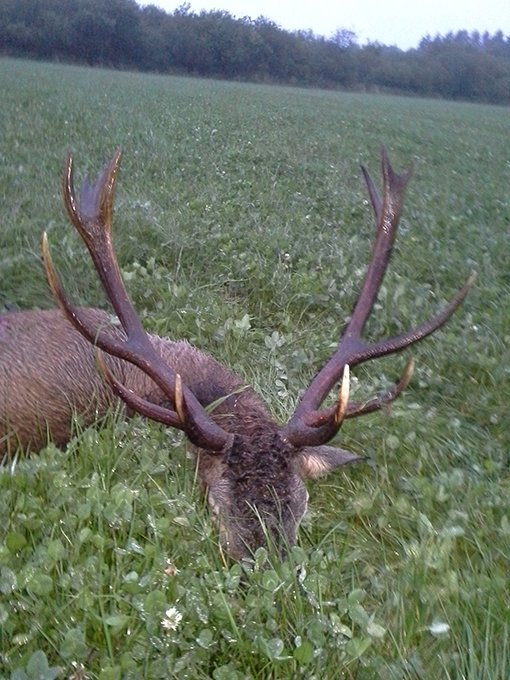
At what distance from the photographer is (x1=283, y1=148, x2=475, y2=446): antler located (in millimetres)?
3018

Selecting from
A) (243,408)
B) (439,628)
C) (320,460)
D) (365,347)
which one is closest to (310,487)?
(320,460)

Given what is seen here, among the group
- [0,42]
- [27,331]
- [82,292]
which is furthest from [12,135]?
[0,42]

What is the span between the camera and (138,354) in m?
3.13

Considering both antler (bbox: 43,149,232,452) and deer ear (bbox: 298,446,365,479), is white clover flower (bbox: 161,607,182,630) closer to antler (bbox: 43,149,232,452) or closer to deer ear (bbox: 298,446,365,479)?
antler (bbox: 43,149,232,452)

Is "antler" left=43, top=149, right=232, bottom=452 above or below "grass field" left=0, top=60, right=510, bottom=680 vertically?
above

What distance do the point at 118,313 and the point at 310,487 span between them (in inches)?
44.1

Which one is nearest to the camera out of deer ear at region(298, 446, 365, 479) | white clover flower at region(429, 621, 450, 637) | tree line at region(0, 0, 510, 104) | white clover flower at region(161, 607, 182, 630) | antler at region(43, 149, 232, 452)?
white clover flower at region(161, 607, 182, 630)

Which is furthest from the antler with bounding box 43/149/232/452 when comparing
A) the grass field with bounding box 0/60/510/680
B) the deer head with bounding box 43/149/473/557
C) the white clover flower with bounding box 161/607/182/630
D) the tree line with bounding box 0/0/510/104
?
the tree line with bounding box 0/0/510/104

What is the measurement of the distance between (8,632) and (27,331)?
1834mm

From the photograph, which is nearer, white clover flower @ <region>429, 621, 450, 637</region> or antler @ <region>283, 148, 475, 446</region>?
white clover flower @ <region>429, 621, 450, 637</region>

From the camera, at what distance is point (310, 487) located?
133 inches

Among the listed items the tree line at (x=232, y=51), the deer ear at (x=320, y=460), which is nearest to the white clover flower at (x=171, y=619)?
the deer ear at (x=320, y=460)

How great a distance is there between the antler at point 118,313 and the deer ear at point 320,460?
1.43 ft

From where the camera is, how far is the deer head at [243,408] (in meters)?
2.75
